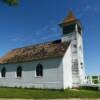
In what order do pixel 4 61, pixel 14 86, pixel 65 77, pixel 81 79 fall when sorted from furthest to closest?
pixel 4 61, pixel 14 86, pixel 81 79, pixel 65 77

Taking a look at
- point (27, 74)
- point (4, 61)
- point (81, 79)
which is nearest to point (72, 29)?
point (81, 79)

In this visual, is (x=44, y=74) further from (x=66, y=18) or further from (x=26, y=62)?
(x=66, y=18)

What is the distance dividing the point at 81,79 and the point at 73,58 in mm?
3373

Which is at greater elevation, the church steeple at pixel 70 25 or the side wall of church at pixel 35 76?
the church steeple at pixel 70 25

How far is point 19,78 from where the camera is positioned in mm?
32406

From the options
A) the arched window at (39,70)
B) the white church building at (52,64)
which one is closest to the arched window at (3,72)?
the white church building at (52,64)

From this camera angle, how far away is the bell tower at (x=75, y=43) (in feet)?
98.9

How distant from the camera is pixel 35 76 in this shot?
3039 cm

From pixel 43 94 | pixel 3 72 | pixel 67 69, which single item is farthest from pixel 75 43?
pixel 3 72

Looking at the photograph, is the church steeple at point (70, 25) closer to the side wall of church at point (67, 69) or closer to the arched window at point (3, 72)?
the side wall of church at point (67, 69)

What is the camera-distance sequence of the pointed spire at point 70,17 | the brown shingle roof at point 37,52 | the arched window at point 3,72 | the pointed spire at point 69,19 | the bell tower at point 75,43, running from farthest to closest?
1. the arched window at point 3,72
2. the pointed spire at point 70,17
3. the pointed spire at point 69,19
4. the bell tower at point 75,43
5. the brown shingle roof at point 37,52

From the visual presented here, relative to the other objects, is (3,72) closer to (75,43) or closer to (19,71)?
(19,71)

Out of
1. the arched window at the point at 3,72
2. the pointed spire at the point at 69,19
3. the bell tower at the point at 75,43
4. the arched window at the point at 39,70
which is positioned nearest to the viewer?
the arched window at the point at 39,70

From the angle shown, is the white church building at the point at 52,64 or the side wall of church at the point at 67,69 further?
the white church building at the point at 52,64
